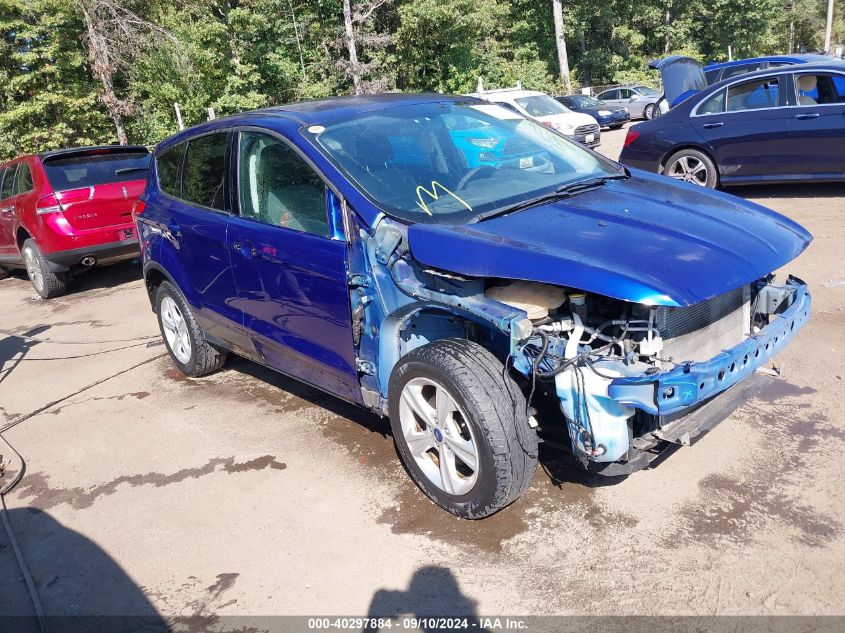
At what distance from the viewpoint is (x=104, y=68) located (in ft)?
67.6

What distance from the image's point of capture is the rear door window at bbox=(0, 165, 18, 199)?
9.72 m

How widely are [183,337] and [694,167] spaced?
6.64 metres

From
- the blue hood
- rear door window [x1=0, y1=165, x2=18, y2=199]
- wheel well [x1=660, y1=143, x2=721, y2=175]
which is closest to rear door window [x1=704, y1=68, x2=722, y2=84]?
wheel well [x1=660, y1=143, x2=721, y2=175]

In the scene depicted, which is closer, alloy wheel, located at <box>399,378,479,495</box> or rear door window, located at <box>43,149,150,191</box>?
alloy wheel, located at <box>399,378,479,495</box>

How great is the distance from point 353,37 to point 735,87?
21659 millimetres

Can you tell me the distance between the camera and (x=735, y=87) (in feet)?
29.1

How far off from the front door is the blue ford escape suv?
13mm

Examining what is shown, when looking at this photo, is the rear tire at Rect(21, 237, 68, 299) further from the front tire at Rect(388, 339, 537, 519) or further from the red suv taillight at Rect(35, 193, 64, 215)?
the front tire at Rect(388, 339, 537, 519)

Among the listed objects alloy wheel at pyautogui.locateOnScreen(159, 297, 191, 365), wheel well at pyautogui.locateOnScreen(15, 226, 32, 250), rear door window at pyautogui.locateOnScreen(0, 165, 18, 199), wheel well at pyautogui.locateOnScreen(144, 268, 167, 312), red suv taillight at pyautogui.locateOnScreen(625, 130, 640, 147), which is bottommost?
alloy wheel at pyautogui.locateOnScreen(159, 297, 191, 365)

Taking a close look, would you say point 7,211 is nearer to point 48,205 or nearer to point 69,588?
point 48,205

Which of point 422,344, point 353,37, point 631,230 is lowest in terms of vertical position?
point 422,344

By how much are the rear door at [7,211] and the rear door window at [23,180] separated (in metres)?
0.21

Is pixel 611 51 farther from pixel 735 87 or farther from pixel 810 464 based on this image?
pixel 810 464

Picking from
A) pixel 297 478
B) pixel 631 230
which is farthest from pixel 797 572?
pixel 297 478
